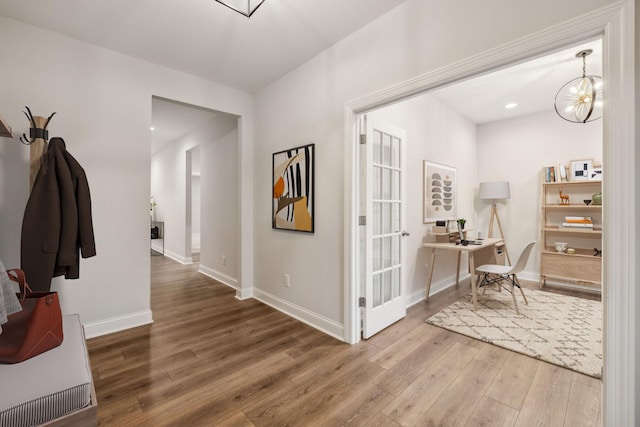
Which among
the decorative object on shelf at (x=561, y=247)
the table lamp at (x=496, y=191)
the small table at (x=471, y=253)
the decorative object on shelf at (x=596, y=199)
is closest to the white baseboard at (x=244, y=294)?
the small table at (x=471, y=253)

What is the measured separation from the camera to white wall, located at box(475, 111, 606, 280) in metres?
4.23

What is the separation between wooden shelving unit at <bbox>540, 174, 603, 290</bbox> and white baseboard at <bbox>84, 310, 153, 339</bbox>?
202 inches

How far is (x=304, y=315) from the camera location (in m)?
2.88

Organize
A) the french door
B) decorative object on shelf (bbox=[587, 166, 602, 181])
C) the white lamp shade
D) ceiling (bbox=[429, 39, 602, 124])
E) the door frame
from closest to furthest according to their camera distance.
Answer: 1. the door frame
2. the french door
3. ceiling (bbox=[429, 39, 602, 124])
4. decorative object on shelf (bbox=[587, 166, 602, 181])
5. the white lamp shade

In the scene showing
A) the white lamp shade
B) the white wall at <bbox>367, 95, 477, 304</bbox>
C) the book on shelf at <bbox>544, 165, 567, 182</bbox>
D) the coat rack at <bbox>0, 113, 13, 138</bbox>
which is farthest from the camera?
the white lamp shade

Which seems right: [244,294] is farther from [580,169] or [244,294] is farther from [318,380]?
[580,169]

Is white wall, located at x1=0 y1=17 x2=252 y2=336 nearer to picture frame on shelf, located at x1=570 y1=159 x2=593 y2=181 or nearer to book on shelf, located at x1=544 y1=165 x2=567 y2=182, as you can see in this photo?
book on shelf, located at x1=544 y1=165 x2=567 y2=182

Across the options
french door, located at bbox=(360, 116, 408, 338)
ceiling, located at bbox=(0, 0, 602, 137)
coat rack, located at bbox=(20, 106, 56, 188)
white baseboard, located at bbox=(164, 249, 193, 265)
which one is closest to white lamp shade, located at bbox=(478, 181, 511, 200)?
ceiling, located at bbox=(0, 0, 602, 137)

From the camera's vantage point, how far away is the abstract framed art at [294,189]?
2820 millimetres

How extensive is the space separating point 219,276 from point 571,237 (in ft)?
18.0

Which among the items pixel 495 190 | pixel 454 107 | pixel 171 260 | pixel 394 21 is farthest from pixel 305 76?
pixel 171 260

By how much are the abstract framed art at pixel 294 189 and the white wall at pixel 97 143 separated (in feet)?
4.24

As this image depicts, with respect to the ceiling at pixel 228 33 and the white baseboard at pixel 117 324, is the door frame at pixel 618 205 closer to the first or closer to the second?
the ceiling at pixel 228 33

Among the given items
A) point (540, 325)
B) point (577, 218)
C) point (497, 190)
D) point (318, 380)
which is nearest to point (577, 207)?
point (577, 218)
